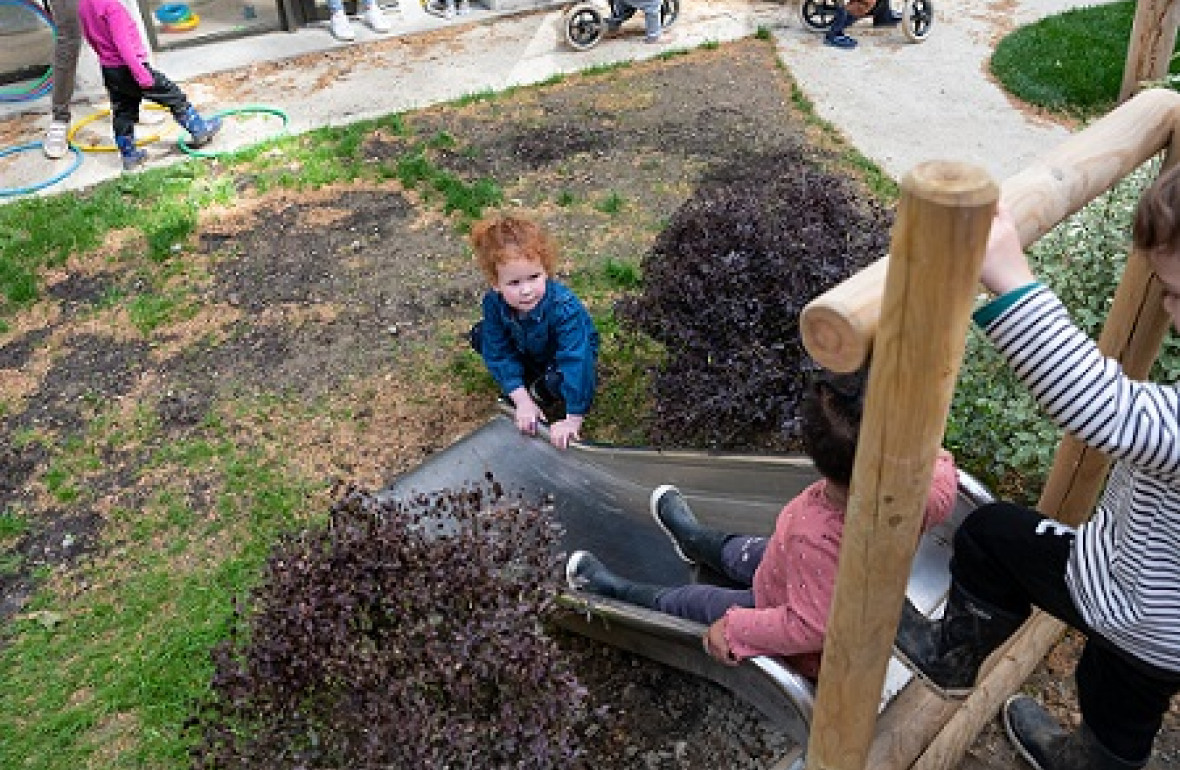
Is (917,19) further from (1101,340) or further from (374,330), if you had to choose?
(1101,340)

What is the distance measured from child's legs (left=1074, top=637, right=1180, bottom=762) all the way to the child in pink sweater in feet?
19.9

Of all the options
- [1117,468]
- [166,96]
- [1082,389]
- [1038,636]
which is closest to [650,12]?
[166,96]

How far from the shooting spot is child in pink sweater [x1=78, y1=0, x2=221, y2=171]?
615cm

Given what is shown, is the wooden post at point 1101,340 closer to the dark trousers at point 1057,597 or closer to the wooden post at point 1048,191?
the wooden post at point 1048,191

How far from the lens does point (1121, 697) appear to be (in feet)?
6.64

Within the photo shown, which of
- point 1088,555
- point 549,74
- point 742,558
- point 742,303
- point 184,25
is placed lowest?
point 549,74

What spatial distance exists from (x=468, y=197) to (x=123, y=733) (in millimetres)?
3557

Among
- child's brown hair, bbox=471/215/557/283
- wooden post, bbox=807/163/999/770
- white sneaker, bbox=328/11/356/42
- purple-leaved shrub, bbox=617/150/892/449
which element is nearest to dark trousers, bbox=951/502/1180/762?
wooden post, bbox=807/163/999/770

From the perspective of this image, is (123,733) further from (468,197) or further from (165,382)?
(468,197)

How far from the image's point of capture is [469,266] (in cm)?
526

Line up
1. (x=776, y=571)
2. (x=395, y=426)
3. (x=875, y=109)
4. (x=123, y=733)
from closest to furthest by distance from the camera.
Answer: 1. (x=776, y=571)
2. (x=123, y=733)
3. (x=395, y=426)
4. (x=875, y=109)

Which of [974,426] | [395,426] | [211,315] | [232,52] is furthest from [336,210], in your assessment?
[974,426]

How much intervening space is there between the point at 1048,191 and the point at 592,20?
22.8 feet

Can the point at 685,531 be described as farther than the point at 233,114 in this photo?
No
